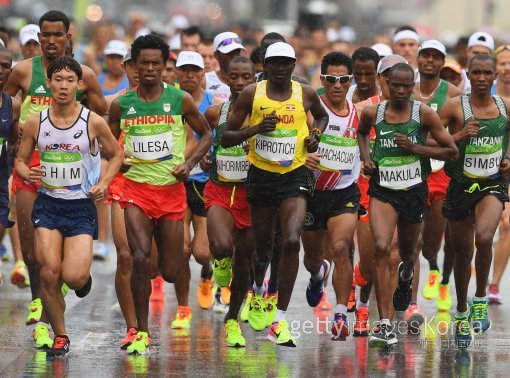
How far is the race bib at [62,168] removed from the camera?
465 inches

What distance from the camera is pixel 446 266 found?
1536cm

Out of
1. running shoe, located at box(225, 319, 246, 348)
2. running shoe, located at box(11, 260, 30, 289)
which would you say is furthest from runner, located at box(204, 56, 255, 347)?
running shoe, located at box(11, 260, 30, 289)

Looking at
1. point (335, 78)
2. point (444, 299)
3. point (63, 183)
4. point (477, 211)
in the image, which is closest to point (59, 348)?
point (63, 183)

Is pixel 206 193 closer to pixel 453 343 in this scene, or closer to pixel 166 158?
pixel 166 158

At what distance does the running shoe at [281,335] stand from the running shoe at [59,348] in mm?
1593

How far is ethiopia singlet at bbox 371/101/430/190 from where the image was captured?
1248cm

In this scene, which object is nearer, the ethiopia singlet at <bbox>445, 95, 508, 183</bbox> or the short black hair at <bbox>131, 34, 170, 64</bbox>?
the short black hair at <bbox>131, 34, 170, 64</bbox>

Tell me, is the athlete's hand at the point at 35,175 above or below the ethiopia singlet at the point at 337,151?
below

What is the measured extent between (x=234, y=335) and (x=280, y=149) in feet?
5.13

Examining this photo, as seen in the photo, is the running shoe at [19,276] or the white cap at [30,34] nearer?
the running shoe at [19,276]

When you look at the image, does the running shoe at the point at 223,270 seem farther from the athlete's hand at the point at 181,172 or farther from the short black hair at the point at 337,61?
the short black hair at the point at 337,61

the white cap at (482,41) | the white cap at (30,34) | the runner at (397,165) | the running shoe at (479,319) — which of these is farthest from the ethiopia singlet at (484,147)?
the white cap at (30,34)

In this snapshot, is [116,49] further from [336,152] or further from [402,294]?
[402,294]

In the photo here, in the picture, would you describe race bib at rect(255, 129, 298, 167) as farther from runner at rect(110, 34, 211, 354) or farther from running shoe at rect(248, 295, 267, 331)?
running shoe at rect(248, 295, 267, 331)
